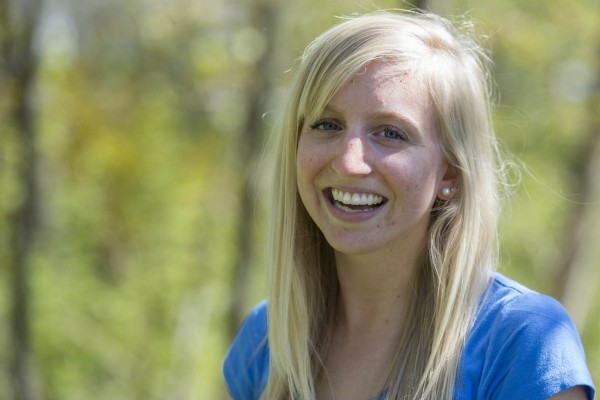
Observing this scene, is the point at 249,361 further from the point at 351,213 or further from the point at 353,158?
the point at 353,158

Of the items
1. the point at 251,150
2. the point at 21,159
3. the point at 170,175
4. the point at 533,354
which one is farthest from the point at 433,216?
the point at 170,175

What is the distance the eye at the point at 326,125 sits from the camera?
2092mm

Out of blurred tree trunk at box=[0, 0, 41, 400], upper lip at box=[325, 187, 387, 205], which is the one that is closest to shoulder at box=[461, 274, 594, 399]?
upper lip at box=[325, 187, 387, 205]

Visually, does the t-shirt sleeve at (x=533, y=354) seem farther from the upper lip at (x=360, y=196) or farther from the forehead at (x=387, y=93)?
the forehead at (x=387, y=93)

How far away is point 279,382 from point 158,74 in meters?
9.00

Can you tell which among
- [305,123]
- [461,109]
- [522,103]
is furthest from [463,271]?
[522,103]

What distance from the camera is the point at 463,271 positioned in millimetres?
2051

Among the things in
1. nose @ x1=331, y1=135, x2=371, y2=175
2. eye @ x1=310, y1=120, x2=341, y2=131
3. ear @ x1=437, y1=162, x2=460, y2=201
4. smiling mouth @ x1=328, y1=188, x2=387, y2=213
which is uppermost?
eye @ x1=310, y1=120, x2=341, y2=131

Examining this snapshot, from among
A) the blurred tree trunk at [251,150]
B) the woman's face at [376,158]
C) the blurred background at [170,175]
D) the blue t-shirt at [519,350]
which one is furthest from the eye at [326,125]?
the blurred tree trunk at [251,150]

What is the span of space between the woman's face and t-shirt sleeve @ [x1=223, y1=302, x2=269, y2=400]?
485 millimetres

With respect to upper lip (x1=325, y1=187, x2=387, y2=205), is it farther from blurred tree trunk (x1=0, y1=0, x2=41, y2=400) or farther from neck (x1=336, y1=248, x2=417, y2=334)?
blurred tree trunk (x1=0, y1=0, x2=41, y2=400)

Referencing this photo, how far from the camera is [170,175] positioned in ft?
34.1

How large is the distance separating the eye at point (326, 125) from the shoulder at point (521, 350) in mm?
544

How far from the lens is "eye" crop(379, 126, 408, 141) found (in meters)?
Answer: 2.02
